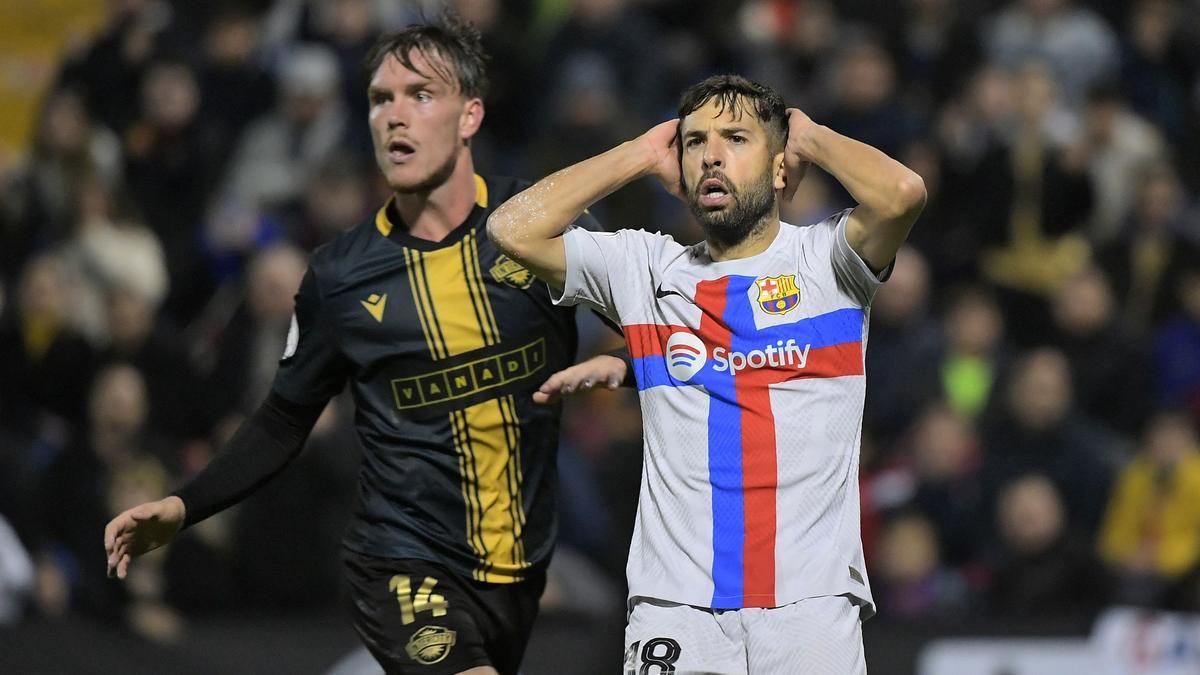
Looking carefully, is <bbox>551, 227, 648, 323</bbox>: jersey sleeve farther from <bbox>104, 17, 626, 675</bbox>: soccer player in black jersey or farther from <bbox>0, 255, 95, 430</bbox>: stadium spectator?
<bbox>0, 255, 95, 430</bbox>: stadium spectator

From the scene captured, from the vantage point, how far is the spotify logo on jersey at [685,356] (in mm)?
4945

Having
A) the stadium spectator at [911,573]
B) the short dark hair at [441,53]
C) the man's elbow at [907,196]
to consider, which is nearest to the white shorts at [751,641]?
the man's elbow at [907,196]

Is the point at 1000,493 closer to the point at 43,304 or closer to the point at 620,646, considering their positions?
the point at 620,646

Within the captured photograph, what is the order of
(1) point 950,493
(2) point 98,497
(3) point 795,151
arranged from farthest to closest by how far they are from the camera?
(1) point 950,493
(2) point 98,497
(3) point 795,151

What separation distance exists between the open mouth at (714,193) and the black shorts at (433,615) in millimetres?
1601

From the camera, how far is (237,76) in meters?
12.1

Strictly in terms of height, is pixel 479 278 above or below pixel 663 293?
above

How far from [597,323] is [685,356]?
490 cm

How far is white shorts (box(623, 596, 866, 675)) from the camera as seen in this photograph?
4.69 metres

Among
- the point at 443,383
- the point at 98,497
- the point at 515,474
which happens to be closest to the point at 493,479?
the point at 515,474

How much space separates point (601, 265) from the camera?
515cm

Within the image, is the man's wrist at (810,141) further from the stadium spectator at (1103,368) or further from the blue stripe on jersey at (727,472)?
the stadium spectator at (1103,368)

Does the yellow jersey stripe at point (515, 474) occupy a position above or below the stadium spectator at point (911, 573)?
above

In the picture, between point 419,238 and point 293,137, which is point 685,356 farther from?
point 293,137
